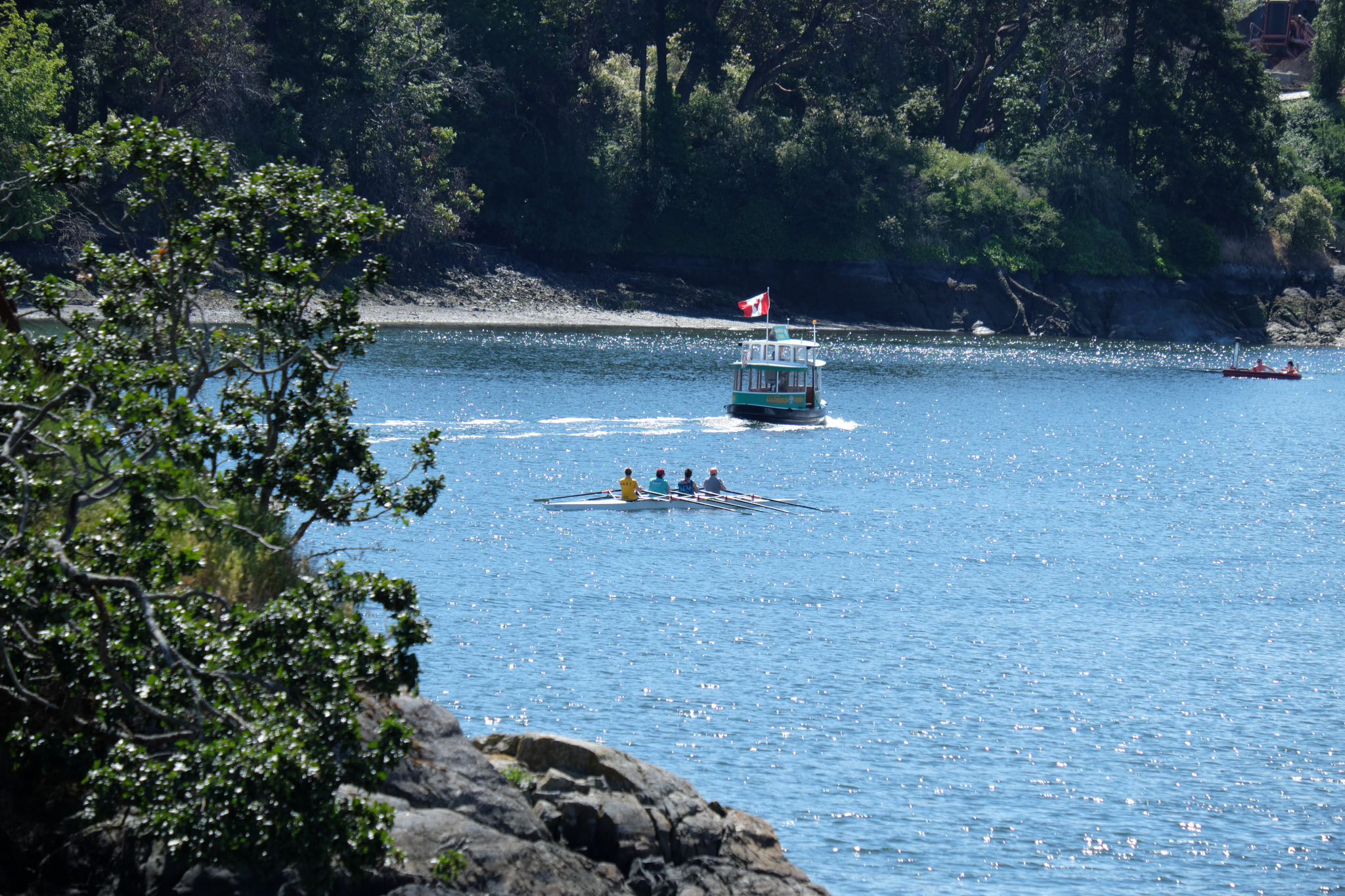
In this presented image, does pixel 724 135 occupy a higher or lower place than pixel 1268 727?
higher

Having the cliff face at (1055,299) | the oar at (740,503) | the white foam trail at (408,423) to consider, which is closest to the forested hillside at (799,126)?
the cliff face at (1055,299)

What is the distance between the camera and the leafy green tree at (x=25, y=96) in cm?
6938

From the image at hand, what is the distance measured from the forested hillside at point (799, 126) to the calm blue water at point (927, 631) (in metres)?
34.9

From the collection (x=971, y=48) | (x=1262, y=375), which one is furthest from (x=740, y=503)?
(x=971, y=48)

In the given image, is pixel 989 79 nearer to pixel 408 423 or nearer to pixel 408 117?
pixel 408 117

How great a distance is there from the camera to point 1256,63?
11150 centimetres

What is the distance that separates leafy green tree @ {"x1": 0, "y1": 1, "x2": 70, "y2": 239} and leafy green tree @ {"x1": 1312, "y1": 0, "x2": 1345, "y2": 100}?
109m

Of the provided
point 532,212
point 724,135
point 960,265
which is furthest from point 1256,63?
point 532,212

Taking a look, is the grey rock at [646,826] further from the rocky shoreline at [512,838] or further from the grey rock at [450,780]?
the grey rock at [450,780]

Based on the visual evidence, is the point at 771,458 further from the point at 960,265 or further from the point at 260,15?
the point at 960,265

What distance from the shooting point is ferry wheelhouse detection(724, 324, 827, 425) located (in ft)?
202

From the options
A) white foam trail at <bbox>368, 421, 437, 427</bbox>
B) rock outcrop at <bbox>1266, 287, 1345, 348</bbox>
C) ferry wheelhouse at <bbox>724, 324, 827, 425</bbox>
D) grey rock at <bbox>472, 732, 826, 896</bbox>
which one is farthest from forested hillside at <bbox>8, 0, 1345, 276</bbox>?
grey rock at <bbox>472, 732, 826, 896</bbox>

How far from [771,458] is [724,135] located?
60.1 m

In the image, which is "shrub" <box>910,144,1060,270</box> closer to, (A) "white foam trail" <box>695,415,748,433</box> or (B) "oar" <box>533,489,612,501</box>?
(A) "white foam trail" <box>695,415,748,433</box>
